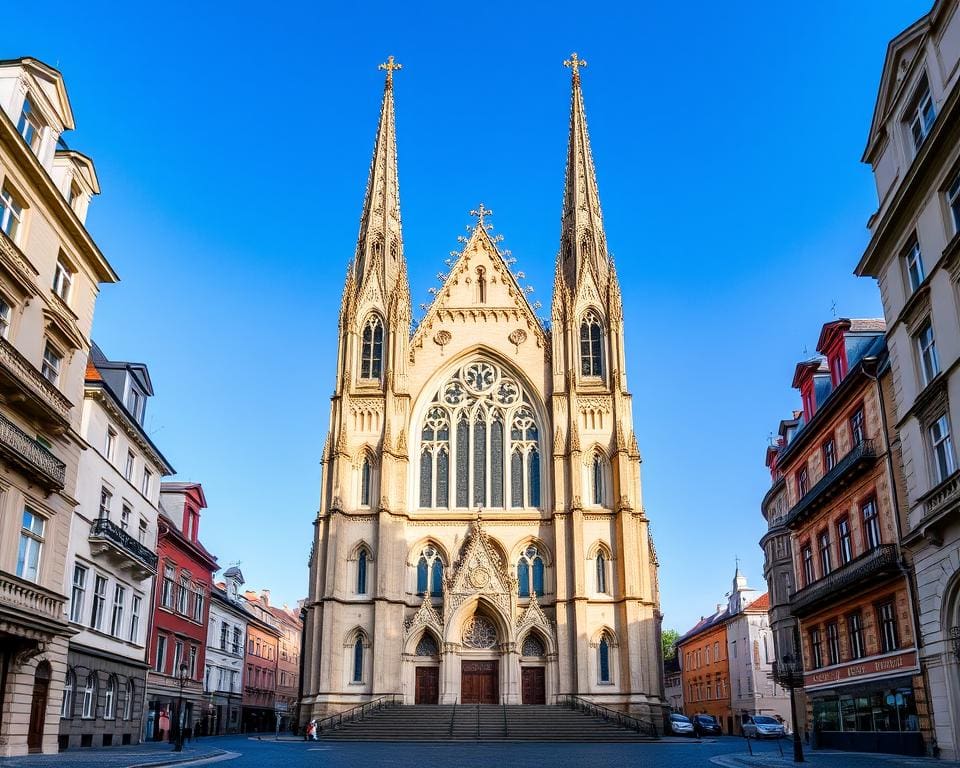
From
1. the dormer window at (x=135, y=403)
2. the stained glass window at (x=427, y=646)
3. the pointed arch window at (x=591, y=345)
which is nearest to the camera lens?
the dormer window at (x=135, y=403)

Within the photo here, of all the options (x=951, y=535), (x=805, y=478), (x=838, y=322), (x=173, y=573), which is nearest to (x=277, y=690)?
(x=173, y=573)

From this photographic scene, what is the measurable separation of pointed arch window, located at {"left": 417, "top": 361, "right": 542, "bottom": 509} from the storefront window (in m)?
20.1

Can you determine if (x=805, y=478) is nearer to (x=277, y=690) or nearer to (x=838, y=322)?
(x=838, y=322)

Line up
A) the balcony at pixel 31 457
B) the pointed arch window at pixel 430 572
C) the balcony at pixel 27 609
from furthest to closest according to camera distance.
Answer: the pointed arch window at pixel 430 572 < the balcony at pixel 31 457 < the balcony at pixel 27 609

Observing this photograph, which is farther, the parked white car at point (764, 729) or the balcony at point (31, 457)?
the parked white car at point (764, 729)

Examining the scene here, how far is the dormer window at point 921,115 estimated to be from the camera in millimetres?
21453

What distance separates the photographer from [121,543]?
33.7 meters

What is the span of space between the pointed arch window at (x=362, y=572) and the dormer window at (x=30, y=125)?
2801 cm

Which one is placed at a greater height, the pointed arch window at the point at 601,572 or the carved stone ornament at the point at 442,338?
the carved stone ornament at the point at 442,338

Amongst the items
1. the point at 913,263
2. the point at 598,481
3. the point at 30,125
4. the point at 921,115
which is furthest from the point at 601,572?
the point at 30,125

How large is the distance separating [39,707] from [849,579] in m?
23.8

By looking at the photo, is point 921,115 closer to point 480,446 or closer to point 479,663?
point 480,446

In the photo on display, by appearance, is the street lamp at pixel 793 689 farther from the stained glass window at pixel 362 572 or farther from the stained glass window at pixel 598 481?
the stained glass window at pixel 362 572

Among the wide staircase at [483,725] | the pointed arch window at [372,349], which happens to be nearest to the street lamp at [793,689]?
the wide staircase at [483,725]
